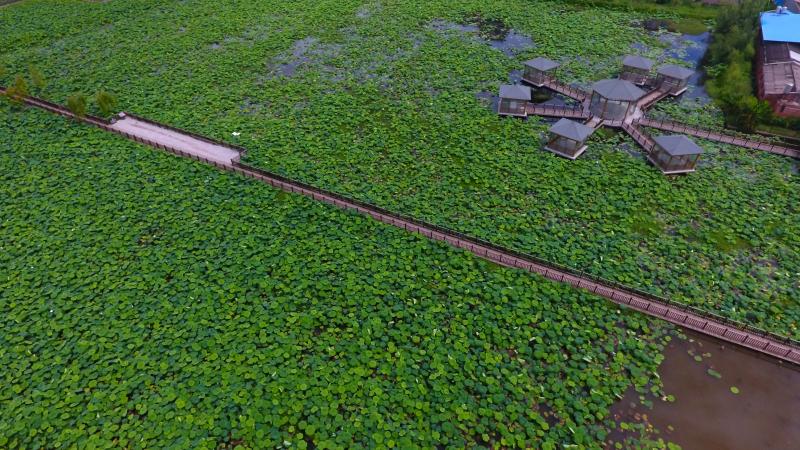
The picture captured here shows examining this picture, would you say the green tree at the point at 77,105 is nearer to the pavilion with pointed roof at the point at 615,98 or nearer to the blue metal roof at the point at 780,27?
the pavilion with pointed roof at the point at 615,98

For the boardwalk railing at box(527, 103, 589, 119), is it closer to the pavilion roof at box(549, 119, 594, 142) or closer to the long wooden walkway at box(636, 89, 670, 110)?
the pavilion roof at box(549, 119, 594, 142)

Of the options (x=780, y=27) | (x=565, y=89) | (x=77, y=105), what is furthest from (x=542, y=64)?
(x=77, y=105)

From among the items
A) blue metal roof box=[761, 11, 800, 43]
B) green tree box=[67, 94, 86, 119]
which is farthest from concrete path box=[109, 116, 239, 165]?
blue metal roof box=[761, 11, 800, 43]

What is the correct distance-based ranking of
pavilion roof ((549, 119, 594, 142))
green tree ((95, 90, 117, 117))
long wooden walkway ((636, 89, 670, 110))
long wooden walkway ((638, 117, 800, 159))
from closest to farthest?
pavilion roof ((549, 119, 594, 142)), long wooden walkway ((638, 117, 800, 159)), green tree ((95, 90, 117, 117)), long wooden walkway ((636, 89, 670, 110))

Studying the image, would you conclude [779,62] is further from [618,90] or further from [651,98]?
[618,90]

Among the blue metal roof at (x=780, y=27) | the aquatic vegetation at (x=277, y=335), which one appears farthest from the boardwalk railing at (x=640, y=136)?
the blue metal roof at (x=780, y=27)

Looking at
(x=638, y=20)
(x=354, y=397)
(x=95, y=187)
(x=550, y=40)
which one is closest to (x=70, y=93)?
(x=95, y=187)
